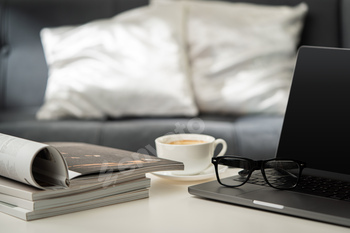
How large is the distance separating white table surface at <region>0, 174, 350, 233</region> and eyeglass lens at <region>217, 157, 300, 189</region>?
0.08 meters

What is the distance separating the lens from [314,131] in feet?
3.23

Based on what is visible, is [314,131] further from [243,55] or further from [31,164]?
[243,55]

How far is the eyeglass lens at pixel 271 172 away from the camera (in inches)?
34.9

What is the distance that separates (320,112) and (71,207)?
493 millimetres

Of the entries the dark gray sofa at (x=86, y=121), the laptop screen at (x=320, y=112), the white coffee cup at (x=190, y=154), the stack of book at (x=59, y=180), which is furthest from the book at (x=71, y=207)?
the dark gray sofa at (x=86, y=121)

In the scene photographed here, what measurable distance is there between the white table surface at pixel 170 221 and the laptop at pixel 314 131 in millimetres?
31

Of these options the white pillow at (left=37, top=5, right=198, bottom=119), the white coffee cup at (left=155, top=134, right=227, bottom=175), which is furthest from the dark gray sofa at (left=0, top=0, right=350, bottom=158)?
the white coffee cup at (left=155, top=134, right=227, bottom=175)

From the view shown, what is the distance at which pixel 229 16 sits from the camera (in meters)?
2.50

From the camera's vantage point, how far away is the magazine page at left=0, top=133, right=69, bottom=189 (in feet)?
2.50

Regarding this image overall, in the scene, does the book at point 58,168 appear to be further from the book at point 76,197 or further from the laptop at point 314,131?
the laptop at point 314,131

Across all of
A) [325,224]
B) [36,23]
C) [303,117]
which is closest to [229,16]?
[36,23]

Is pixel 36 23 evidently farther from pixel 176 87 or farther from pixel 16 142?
pixel 16 142

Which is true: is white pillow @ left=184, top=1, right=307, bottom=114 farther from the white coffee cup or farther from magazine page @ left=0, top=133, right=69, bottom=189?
magazine page @ left=0, top=133, right=69, bottom=189

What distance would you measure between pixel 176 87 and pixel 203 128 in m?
0.29
